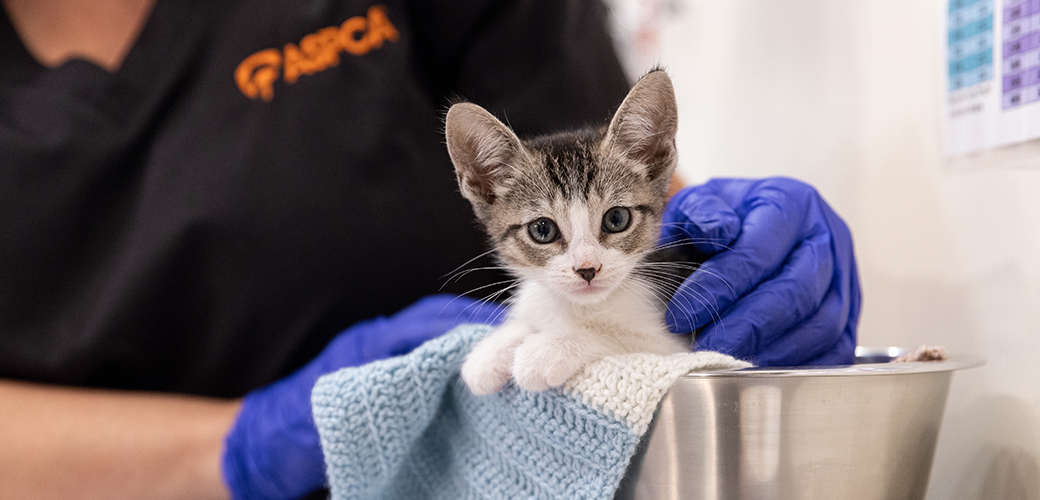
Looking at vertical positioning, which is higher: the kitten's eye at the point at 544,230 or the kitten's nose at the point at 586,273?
the kitten's eye at the point at 544,230

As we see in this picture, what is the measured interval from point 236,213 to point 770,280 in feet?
3.18

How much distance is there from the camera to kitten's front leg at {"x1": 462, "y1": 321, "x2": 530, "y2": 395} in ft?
2.64

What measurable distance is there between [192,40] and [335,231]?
53 cm

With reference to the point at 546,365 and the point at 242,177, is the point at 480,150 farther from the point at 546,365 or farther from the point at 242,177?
the point at 242,177

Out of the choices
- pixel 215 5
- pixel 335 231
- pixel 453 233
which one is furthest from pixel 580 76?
pixel 215 5

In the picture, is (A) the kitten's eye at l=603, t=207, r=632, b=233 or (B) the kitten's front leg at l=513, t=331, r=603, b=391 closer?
(B) the kitten's front leg at l=513, t=331, r=603, b=391

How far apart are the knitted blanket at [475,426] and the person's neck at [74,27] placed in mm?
1041

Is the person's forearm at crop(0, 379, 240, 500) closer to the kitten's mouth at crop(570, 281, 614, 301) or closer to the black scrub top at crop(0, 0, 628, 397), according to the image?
the black scrub top at crop(0, 0, 628, 397)

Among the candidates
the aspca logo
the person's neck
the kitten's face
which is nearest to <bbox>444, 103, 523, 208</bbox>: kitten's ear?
the kitten's face

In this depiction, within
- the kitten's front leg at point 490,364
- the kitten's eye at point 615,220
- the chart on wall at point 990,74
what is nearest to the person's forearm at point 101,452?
the kitten's front leg at point 490,364

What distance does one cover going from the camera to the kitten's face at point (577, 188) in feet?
2.89

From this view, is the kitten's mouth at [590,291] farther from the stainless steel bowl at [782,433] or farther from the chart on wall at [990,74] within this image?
the chart on wall at [990,74]

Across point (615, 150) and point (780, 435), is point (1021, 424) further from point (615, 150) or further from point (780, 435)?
point (615, 150)

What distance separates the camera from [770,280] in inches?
37.8
